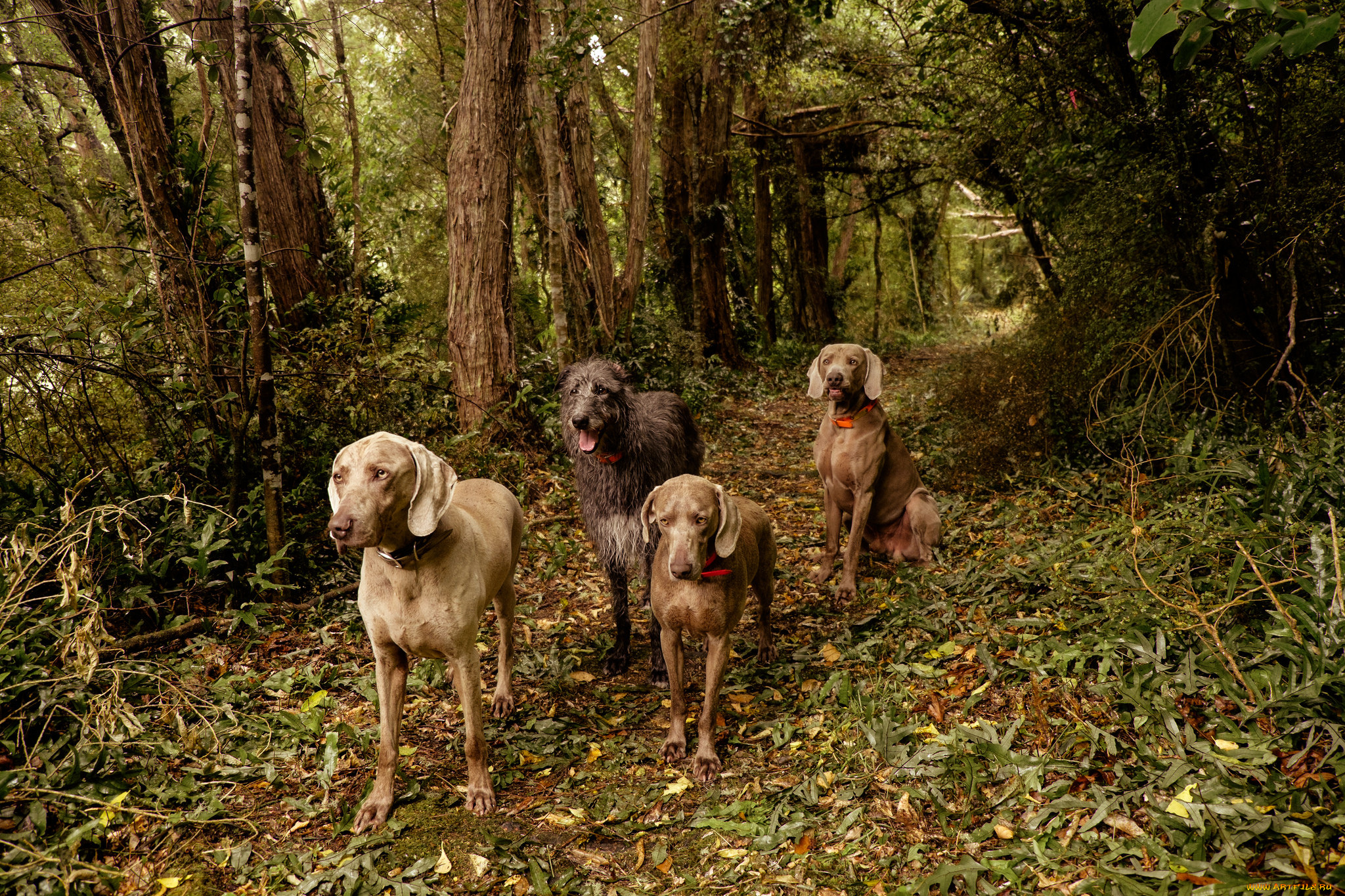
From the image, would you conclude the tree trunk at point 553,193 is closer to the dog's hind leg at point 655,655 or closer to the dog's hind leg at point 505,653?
the dog's hind leg at point 655,655

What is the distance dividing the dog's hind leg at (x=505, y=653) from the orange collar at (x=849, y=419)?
8.96 feet

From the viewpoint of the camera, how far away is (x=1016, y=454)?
6730 mm

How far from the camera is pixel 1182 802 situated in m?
2.47

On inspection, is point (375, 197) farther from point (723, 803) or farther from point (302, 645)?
point (723, 803)

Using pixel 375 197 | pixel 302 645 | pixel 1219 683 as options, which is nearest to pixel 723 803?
pixel 1219 683

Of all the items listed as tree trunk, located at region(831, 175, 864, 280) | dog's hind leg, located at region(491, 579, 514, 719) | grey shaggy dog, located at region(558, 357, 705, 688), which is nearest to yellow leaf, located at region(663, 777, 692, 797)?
grey shaggy dog, located at region(558, 357, 705, 688)

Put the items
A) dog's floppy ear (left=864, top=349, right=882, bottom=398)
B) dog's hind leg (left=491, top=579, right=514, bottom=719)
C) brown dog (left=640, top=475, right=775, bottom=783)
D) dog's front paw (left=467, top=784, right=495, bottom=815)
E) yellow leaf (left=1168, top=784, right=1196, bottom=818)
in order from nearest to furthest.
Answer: yellow leaf (left=1168, top=784, right=1196, bottom=818)
dog's front paw (left=467, top=784, right=495, bottom=815)
brown dog (left=640, top=475, right=775, bottom=783)
dog's hind leg (left=491, top=579, right=514, bottom=719)
dog's floppy ear (left=864, top=349, right=882, bottom=398)

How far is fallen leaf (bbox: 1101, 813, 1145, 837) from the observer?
98.7 inches

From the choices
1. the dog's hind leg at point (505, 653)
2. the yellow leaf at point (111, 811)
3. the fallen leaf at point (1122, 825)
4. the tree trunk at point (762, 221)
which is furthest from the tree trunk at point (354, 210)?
the fallen leaf at point (1122, 825)

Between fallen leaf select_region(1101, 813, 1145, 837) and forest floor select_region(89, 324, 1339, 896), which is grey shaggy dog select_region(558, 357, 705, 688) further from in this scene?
fallen leaf select_region(1101, 813, 1145, 837)

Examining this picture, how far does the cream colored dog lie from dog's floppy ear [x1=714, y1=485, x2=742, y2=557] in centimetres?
116

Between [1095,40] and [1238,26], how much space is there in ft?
4.06

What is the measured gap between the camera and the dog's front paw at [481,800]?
3.27 m

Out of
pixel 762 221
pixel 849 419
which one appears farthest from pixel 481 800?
pixel 762 221
